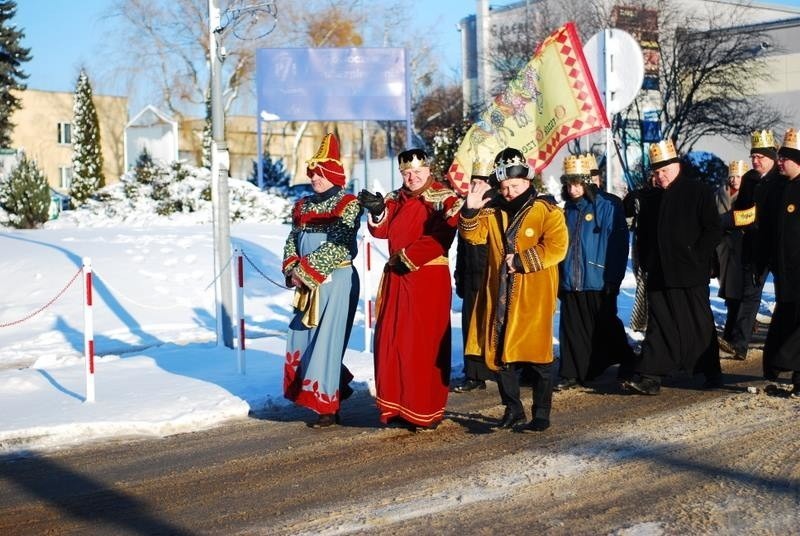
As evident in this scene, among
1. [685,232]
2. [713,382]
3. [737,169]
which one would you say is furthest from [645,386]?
[737,169]

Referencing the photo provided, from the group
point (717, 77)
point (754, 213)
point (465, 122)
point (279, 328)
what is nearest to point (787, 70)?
point (717, 77)

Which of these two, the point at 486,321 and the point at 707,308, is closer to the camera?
the point at 486,321

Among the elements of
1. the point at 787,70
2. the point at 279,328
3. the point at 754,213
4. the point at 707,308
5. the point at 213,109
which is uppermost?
the point at 787,70

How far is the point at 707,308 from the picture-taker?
9.03 meters

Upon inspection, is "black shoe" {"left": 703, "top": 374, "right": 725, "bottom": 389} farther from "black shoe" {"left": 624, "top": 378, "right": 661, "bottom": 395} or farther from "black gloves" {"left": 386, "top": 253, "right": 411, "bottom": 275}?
"black gloves" {"left": 386, "top": 253, "right": 411, "bottom": 275}

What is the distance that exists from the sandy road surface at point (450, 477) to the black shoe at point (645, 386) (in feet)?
0.82

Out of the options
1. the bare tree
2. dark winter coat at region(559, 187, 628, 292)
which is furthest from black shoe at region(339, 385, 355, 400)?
the bare tree

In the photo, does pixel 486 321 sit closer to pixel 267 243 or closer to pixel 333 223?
pixel 333 223

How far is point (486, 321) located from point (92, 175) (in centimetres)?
4223

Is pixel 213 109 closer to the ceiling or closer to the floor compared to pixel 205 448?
closer to the ceiling

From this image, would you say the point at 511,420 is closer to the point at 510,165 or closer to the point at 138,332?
the point at 510,165

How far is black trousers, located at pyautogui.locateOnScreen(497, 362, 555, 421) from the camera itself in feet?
25.2

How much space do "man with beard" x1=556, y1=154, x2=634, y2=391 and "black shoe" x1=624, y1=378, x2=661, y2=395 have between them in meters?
0.55

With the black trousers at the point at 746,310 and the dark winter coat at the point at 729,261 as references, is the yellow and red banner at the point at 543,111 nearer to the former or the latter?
the dark winter coat at the point at 729,261
